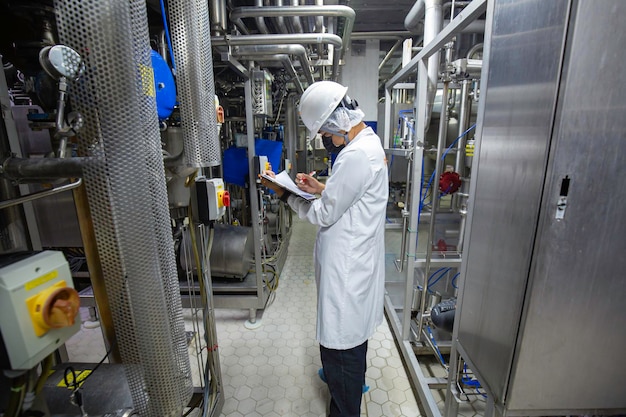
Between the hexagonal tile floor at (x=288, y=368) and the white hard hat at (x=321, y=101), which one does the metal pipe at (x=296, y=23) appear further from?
the hexagonal tile floor at (x=288, y=368)

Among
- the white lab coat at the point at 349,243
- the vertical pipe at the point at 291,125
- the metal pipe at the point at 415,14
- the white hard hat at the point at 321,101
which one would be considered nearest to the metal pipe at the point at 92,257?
the white lab coat at the point at 349,243

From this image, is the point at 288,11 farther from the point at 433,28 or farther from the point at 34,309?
the point at 34,309

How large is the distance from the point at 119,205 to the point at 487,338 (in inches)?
44.8

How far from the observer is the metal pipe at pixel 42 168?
66cm

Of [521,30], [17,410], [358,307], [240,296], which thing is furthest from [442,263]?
[17,410]

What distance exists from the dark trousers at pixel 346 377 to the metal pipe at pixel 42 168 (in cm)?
122

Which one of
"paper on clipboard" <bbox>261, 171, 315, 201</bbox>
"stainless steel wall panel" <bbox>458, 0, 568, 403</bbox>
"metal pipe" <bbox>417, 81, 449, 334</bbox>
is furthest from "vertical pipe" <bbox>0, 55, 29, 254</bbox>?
"metal pipe" <bbox>417, 81, 449, 334</bbox>

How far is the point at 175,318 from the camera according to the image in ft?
2.78

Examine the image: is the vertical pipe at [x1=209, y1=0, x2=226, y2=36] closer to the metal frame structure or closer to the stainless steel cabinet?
the metal frame structure

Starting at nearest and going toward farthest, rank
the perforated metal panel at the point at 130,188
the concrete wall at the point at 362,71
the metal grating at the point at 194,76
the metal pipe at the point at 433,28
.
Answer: the perforated metal panel at the point at 130,188 < the metal grating at the point at 194,76 < the metal pipe at the point at 433,28 < the concrete wall at the point at 362,71

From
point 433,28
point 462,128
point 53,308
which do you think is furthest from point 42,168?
point 462,128

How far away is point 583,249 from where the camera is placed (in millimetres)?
756

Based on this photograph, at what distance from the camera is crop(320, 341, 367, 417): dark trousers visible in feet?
4.49

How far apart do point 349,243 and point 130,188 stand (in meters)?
0.88
